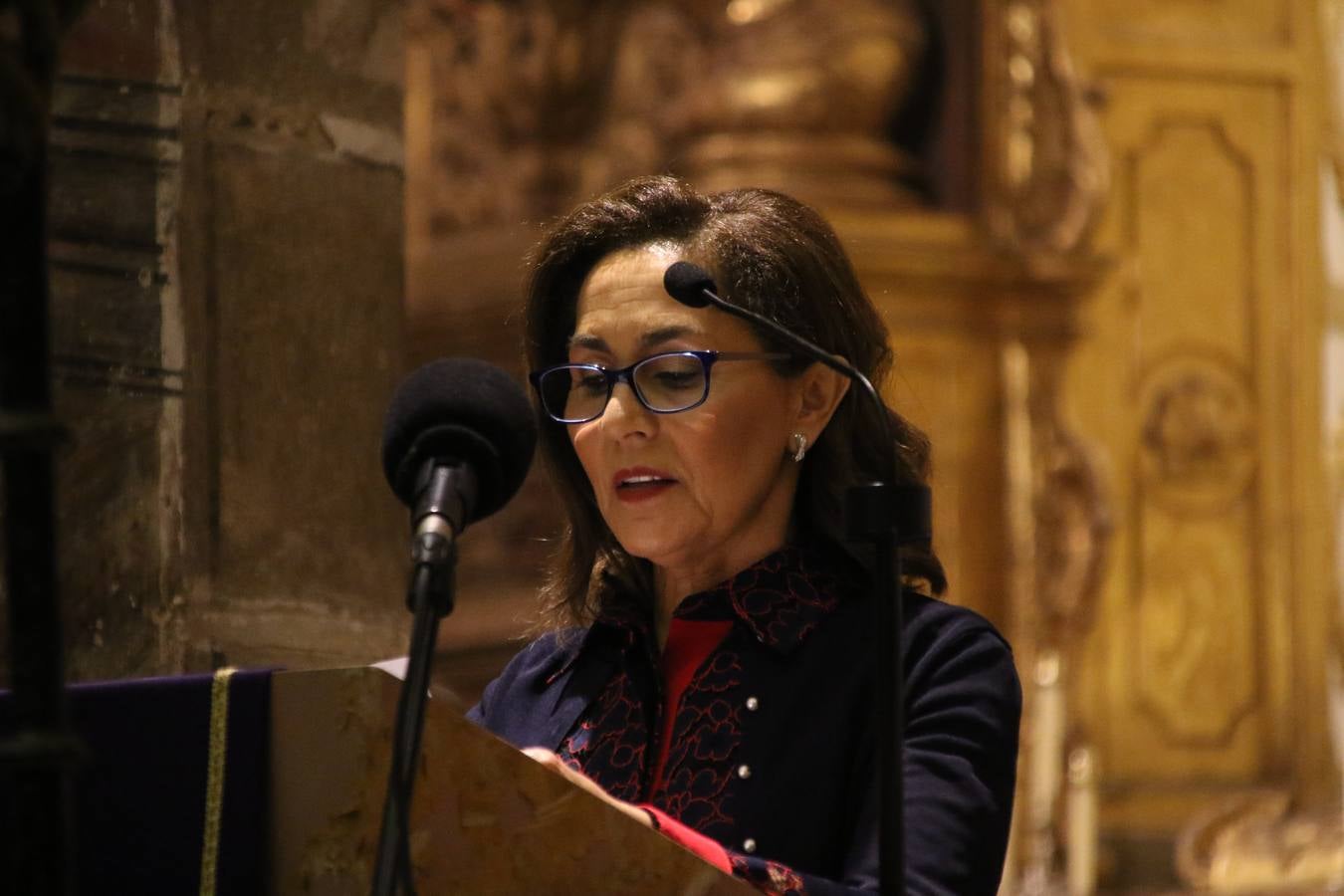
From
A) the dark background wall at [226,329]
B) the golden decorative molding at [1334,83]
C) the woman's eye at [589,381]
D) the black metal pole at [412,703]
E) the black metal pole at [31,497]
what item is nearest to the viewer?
the black metal pole at [31,497]

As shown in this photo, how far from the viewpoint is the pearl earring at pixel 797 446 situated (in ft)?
7.62

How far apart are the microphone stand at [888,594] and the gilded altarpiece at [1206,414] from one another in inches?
178

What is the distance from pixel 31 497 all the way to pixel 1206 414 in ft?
17.6

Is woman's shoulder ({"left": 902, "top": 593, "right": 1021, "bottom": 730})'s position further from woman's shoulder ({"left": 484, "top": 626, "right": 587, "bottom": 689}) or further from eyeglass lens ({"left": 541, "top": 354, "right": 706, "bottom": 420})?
woman's shoulder ({"left": 484, "top": 626, "right": 587, "bottom": 689})

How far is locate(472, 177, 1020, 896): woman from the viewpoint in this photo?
2098 mm

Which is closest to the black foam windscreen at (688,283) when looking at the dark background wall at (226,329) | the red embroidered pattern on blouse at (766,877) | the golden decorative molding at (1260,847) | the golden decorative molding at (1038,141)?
the red embroidered pattern on blouse at (766,877)

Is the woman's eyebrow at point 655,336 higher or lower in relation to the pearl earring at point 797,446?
higher

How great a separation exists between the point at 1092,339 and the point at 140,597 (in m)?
4.08

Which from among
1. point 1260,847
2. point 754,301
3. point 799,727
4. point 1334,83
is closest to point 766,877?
point 799,727

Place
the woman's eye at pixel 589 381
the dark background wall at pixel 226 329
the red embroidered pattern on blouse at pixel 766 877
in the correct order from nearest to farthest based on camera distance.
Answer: the red embroidered pattern on blouse at pixel 766 877, the woman's eye at pixel 589 381, the dark background wall at pixel 226 329

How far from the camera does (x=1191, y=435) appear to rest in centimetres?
639

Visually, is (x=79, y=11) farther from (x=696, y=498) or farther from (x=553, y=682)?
(x=553, y=682)

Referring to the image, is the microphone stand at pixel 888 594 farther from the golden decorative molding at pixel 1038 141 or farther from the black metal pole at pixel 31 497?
the golden decorative molding at pixel 1038 141

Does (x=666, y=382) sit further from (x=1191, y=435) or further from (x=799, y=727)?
(x=1191, y=435)
